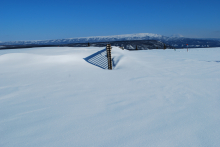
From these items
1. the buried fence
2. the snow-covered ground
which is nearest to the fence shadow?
the buried fence

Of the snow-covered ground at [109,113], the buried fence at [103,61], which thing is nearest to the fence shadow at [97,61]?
the buried fence at [103,61]

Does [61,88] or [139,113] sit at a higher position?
[61,88]

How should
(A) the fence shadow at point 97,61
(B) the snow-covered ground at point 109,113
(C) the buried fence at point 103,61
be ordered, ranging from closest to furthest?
(B) the snow-covered ground at point 109,113
(C) the buried fence at point 103,61
(A) the fence shadow at point 97,61

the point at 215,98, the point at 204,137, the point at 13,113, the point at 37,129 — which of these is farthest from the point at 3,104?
the point at 215,98

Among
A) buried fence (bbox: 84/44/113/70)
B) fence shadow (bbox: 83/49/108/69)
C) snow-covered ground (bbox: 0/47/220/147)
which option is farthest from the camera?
fence shadow (bbox: 83/49/108/69)

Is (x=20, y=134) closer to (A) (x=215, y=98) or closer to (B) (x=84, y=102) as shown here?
(B) (x=84, y=102)

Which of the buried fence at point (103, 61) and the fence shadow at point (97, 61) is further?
the fence shadow at point (97, 61)

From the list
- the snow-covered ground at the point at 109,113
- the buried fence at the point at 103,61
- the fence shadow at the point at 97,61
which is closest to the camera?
the snow-covered ground at the point at 109,113

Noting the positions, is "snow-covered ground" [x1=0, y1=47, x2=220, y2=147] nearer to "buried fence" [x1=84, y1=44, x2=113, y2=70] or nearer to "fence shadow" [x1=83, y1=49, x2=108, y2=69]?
"buried fence" [x1=84, y1=44, x2=113, y2=70]

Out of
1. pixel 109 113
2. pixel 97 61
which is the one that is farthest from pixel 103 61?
pixel 109 113

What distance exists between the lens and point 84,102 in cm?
312

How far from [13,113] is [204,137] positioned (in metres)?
3.69

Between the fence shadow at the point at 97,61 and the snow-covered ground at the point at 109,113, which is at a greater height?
the fence shadow at the point at 97,61

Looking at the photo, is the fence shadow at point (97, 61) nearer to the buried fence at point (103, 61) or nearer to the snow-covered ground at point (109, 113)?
the buried fence at point (103, 61)
